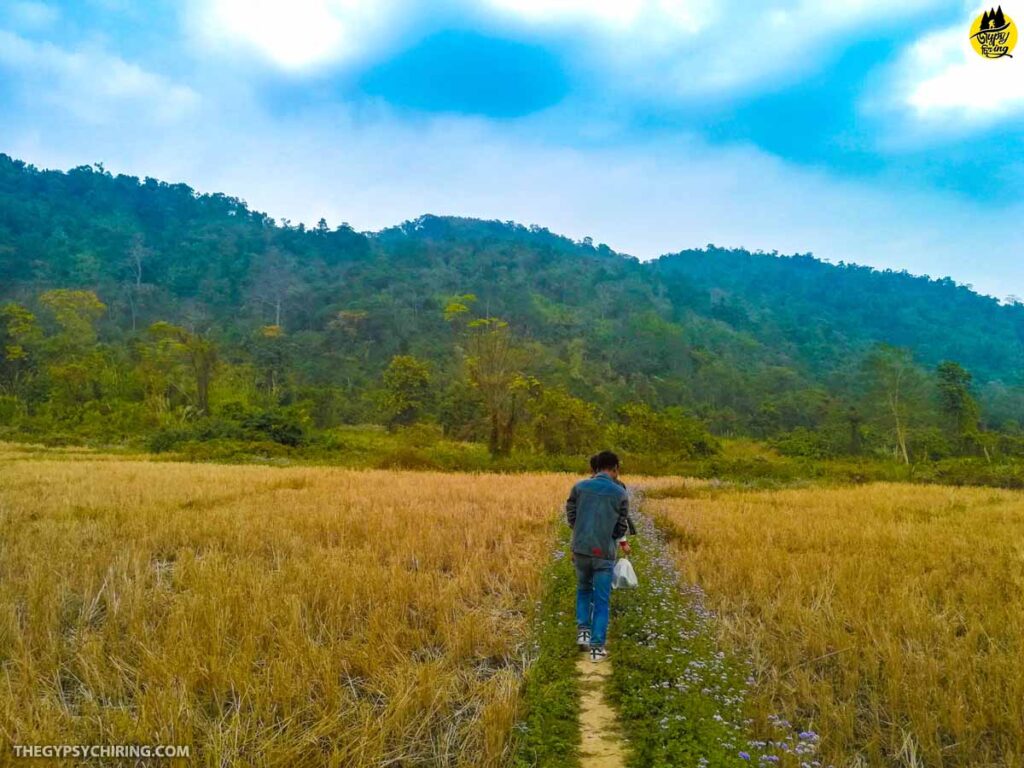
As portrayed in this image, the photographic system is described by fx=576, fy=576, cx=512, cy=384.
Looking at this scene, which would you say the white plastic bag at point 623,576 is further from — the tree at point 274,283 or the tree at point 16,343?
the tree at point 274,283

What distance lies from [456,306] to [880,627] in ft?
93.8

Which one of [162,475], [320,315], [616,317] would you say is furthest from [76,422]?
[616,317]

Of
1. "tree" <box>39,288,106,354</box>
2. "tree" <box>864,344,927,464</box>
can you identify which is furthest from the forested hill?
"tree" <box>864,344,927,464</box>

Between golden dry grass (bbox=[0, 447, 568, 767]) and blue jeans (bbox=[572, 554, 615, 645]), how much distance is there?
2.19 ft

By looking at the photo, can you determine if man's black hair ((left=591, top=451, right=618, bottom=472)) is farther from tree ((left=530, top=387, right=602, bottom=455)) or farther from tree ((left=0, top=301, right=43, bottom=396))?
tree ((left=0, top=301, right=43, bottom=396))

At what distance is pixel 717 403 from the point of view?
70.4 m

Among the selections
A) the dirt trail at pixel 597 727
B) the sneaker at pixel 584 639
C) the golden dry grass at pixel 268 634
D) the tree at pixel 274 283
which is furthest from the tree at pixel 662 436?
the tree at pixel 274 283

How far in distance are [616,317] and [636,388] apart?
44.1 m

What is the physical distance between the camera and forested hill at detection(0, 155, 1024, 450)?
6344 centimetres

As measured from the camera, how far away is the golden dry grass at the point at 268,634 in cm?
354

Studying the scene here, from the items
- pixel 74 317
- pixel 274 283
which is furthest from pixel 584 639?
pixel 274 283

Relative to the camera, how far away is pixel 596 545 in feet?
17.1

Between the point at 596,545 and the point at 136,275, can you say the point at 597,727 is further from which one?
the point at 136,275

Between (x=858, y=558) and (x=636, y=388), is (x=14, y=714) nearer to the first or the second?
(x=858, y=558)
